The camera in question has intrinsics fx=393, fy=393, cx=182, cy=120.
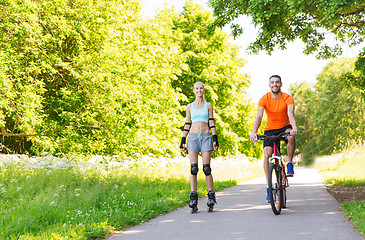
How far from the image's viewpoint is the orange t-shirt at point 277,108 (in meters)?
6.57

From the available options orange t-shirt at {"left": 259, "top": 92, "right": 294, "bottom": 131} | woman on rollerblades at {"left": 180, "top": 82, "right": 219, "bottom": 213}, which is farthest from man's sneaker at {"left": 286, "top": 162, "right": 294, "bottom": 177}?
woman on rollerblades at {"left": 180, "top": 82, "right": 219, "bottom": 213}

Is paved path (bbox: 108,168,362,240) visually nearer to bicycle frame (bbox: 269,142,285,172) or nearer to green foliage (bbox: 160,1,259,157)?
bicycle frame (bbox: 269,142,285,172)

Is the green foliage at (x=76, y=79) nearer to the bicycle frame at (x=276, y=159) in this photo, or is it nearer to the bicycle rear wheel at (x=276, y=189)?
the bicycle frame at (x=276, y=159)

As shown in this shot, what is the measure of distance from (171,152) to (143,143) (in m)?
4.31

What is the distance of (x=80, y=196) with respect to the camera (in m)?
7.03

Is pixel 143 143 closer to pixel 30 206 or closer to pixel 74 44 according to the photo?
pixel 74 44

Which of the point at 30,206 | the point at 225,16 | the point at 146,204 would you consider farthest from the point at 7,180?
the point at 225,16

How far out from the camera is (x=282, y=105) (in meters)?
6.55

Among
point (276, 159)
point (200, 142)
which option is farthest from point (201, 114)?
point (276, 159)

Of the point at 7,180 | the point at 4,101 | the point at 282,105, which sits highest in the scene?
the point at 4,101

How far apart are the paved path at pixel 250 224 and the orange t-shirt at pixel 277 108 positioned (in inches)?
58.6

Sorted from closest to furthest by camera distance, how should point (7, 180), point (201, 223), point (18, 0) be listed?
point (201, 223)
point (7, 180)
point (18, 0)

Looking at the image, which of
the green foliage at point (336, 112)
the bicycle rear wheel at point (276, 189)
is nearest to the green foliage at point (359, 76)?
the bicycle rear wheel at point (276, 189)

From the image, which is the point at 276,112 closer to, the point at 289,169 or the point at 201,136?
the point at 289,169
